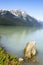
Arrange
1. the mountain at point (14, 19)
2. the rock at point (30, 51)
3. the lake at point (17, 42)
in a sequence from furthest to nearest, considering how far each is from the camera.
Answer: the mountain at point (14, 19) → the lake at point (17, 42) → the rock at point (30, 51)

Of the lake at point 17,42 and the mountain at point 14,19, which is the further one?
the mountain at point 14,19

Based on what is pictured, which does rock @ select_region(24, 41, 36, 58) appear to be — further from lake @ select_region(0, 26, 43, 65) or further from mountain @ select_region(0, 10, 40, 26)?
mountain @ select_region(0, 10, 40, 26)

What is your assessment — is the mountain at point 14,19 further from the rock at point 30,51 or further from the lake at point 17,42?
the rock at point 30,51

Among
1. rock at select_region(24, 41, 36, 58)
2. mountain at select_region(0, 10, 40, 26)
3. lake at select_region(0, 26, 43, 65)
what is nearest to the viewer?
rock at select_region(24, 41, 36, 58)

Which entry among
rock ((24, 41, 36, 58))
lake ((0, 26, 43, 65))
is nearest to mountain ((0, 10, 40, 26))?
lake ((0, 26, 43, 65))

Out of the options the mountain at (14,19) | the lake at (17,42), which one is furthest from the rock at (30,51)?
the mountain at (14,19)

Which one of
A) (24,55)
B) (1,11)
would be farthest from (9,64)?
(1,11)

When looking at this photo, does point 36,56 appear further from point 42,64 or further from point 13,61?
point 13,61

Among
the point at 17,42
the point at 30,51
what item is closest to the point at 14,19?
the point at 17,42

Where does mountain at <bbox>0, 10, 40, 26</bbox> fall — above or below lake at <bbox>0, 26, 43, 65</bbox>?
above

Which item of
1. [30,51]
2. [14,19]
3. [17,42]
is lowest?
[30,51]

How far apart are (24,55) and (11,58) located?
2024 millimetres

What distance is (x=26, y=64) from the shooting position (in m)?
11.0

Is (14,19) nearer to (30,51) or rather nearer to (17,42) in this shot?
(17,42)
